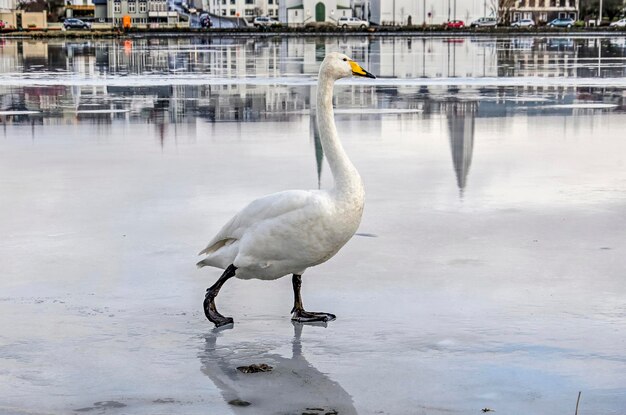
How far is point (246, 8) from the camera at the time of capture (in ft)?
608

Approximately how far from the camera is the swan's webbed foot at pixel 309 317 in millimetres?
7156

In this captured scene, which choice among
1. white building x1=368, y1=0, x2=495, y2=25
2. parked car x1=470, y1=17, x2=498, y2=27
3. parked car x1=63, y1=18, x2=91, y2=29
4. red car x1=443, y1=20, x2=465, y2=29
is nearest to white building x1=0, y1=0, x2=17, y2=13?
parked car x1=63, y1=18, x2=91, y2=29

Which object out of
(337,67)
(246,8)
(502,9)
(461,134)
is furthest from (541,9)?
(337,67)

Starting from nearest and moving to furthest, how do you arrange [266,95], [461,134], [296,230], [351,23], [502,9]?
1. [296,230]
2. [461,134]
3. [266,95]
4. [351,23]
5. [502,9]

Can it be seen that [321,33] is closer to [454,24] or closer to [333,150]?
[454,24]

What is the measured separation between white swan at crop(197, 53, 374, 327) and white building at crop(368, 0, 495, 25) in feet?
396

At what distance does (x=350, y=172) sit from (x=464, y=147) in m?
9.11

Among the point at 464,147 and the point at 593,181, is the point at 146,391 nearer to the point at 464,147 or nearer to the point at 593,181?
the point at 593,181

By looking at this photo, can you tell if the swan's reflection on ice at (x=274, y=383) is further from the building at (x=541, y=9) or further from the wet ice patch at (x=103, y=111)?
the building at (x=541, y=9)

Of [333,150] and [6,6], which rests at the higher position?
[6,6]

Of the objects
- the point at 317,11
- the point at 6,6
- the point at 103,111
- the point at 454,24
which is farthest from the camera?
the point at 317,11

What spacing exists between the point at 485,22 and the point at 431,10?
355 inches

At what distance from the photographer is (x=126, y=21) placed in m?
122

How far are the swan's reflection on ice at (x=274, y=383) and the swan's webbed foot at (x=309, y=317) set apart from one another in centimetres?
38
